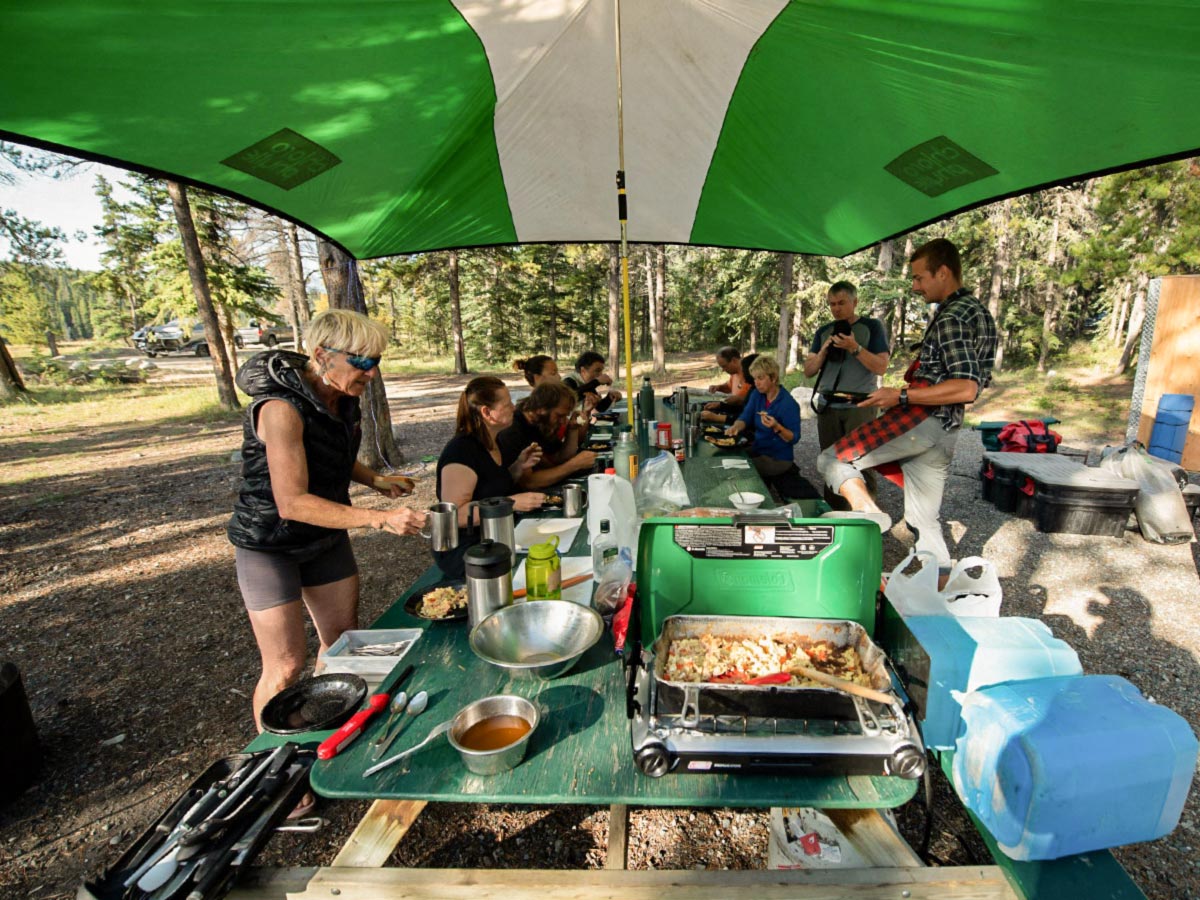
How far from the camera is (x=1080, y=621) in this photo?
382 centimetres

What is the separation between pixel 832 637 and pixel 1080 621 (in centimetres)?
350

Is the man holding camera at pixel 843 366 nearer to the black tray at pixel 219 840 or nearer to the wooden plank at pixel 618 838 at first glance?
the wooden plank at pixel 618 838

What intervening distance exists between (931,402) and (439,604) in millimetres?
2934

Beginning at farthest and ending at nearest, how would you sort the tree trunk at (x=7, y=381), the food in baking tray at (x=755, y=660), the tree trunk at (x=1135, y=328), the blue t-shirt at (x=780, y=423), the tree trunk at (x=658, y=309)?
the tree trunk at (x=658, y=309) → the tree trunk at (x=1135, y=328) → the tree trunk at (x=7, y=381) → the blue t-shirt at (x=780, y=423) → the food in baking tray at (x=755, y=660)

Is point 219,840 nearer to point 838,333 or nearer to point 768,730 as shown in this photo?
point 768,730

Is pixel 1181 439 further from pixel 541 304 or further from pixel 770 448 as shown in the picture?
pixel 541 304

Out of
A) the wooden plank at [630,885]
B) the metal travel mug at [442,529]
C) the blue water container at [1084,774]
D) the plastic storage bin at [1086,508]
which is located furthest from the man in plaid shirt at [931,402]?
the plastic storage bin at [1086,508]

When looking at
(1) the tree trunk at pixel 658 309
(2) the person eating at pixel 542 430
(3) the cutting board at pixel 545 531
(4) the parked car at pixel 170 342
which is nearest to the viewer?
(3) the cutting board at pixel 545 531

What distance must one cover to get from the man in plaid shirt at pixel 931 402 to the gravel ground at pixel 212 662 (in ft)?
4.55


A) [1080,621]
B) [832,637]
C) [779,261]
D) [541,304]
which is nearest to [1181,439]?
[1080,621]

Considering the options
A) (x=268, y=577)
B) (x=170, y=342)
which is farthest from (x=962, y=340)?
(x=170, y=342)

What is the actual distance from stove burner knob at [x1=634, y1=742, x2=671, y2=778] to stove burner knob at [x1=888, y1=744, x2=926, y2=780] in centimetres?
52

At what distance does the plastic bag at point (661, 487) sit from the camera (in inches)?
122

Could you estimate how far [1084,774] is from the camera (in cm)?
127
